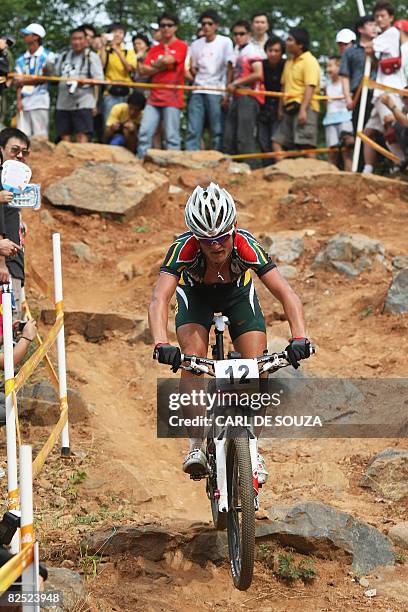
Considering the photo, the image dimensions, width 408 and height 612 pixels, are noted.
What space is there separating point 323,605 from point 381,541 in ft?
2.26

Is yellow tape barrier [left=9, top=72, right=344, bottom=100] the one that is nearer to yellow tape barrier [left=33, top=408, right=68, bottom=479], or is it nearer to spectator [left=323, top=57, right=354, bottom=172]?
spectator [left=323, top=57, right=354, bottom=172]

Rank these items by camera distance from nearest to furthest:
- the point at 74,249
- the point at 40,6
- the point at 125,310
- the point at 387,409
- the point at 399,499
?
the point at 399,499, the point at 387,409, the point at 125,310, the point at 74,249, the point at 40,6

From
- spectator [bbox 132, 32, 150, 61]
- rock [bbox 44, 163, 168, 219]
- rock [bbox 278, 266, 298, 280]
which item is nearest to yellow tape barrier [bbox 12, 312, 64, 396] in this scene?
rock [bbox 278, 266, 298, 280]

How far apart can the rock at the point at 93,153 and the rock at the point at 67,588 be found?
910 cm

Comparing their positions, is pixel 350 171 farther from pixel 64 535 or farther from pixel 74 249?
pixel 64 535

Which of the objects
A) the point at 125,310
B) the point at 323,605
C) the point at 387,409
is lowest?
the point at 323,605

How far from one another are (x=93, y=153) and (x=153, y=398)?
5.85m

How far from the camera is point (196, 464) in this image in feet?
18.5

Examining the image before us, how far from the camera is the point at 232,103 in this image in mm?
13383

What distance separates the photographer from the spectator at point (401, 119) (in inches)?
473

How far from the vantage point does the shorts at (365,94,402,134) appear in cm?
1229

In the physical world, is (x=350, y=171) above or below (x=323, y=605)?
above

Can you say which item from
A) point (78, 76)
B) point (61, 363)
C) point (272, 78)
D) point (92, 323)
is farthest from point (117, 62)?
point (61, 363)

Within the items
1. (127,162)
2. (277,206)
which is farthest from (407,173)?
(127,162)
